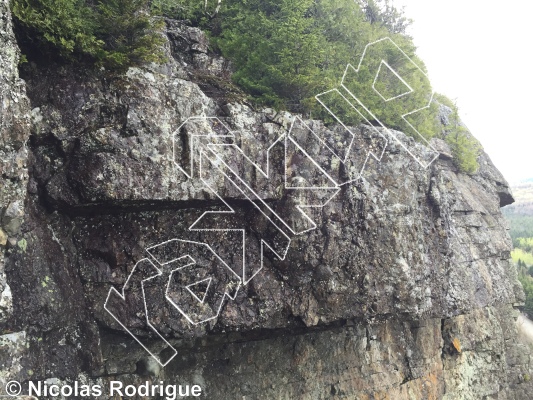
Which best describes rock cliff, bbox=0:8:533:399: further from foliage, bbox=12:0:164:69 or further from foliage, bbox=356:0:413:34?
foliage, bbox=356:0:413:34

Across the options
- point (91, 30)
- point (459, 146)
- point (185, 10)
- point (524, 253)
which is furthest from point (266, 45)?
point (524, 253)

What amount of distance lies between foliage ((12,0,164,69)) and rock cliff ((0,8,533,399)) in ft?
1.74

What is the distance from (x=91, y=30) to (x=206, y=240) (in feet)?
19.8

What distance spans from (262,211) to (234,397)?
584 centimetres

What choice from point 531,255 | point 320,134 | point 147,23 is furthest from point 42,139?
point 531,255

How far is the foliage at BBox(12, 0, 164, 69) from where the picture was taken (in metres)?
10.3

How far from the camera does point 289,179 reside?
44.2 feet

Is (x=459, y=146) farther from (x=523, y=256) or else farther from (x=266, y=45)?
(x=523, y=256)

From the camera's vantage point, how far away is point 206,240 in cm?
1291

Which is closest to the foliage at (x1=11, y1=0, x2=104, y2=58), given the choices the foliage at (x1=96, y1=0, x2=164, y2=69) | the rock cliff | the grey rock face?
the foliage at (x1=96, y1=0, x2=164, y2=69)

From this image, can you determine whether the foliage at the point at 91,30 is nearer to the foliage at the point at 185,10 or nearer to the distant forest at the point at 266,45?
the distant forest at the point at 266,45

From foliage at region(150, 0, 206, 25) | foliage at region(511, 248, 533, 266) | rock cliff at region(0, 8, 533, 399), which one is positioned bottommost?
rock cliff at region(0, 8, 533, 399)

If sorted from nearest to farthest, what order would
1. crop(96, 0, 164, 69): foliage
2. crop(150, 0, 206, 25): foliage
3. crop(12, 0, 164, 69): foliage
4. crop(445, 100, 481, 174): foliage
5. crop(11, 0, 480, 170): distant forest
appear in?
crop(12, 0, 164, 69): foliage
crop(11, 0, 480, 170): distant forest
crop(96, 0, 164, 69): foliage
crop(150, 0, 206, 25): foliage
crop(445, 100, 481, 174): foliage

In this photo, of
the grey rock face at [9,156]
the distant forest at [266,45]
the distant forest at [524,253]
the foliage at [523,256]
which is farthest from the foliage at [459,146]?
the foliage at [523,256]
